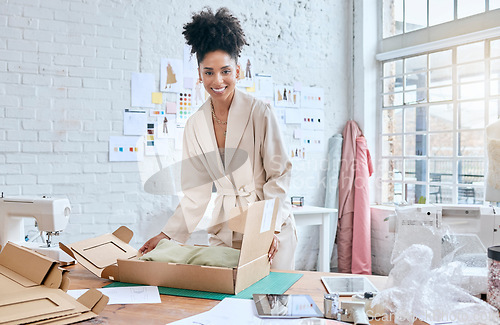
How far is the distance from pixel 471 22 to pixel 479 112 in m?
0.82

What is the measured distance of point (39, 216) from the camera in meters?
1.81

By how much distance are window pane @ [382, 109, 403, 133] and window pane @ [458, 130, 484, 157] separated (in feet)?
2.28

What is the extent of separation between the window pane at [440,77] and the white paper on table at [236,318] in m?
3.86

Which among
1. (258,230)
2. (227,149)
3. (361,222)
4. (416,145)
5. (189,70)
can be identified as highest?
(189,70)

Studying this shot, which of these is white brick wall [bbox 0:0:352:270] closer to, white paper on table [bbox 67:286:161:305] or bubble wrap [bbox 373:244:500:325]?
white paper on table [bbox 67:286:161:305]

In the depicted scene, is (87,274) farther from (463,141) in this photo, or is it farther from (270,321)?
(463,141)

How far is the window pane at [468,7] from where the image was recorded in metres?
4.18

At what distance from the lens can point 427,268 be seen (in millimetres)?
1233

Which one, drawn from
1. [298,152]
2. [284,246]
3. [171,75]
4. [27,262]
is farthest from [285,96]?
[27,262]

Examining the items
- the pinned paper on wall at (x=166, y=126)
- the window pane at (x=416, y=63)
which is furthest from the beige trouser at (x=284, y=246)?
the window pane at (x=416, y=63)

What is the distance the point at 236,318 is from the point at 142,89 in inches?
119

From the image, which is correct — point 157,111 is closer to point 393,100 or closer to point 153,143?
point 153,143

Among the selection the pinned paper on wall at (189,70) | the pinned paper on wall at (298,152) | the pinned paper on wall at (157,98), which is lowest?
the pinned paper on wall at (298,152)

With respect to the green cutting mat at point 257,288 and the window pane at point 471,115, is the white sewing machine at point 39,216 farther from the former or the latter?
the window pane at point 471,115
